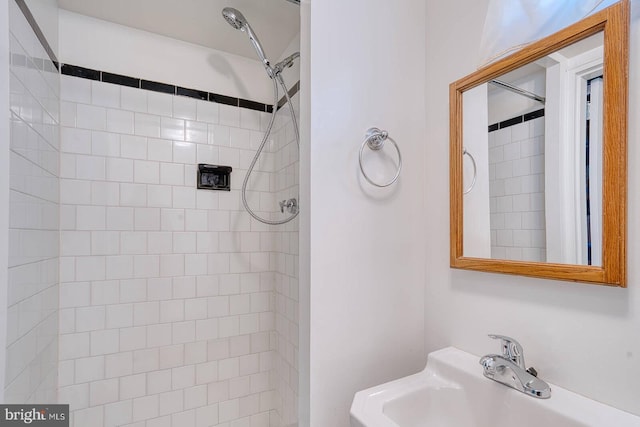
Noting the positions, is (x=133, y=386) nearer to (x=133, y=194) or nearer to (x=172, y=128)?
(x=133, y=194)

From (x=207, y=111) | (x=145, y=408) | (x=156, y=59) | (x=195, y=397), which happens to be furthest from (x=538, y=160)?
(x=145, y=408)

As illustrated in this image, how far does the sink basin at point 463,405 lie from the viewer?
65 centimetres

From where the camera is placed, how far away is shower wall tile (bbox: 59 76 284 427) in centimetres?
142

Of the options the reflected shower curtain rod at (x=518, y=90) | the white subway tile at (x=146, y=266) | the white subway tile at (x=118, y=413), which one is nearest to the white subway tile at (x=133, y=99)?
the white subway tile at (x=146, y=266)

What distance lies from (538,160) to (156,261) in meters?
1.69

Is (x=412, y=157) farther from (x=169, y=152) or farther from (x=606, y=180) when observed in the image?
(x=169, y=152)

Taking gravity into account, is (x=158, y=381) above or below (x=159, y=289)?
below

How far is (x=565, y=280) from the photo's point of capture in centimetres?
73

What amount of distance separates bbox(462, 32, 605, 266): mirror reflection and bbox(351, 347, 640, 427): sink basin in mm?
323

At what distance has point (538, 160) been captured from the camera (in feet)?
2.69

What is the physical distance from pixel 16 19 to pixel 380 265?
1.41 m

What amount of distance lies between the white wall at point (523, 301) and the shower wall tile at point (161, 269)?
1054 millimetres

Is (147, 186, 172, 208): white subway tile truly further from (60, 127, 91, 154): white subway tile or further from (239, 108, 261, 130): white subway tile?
(239, 108, 261, 130): white subway tile

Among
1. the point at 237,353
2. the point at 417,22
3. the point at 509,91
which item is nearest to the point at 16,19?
the point at 417,22
